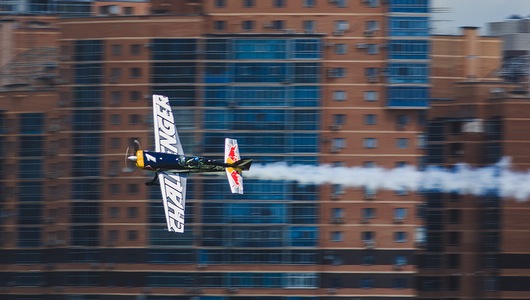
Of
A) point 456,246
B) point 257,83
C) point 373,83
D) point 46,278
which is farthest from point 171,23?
point 456,246

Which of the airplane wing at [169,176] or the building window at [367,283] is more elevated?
the airplane wing at [169,176]

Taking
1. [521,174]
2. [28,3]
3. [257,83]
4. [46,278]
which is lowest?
[46,278]

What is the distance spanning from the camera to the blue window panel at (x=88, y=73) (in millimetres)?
110312

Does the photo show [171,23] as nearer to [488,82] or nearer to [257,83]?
[257,83]

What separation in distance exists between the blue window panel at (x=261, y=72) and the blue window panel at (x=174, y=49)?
417cm

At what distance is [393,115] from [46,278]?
32854 millimetres

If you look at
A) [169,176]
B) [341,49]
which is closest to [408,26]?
[341,49]

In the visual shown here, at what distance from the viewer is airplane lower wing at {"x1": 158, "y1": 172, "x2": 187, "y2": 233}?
70.0 metres

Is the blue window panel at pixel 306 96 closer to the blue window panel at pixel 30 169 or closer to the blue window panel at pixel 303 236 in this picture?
the blue window panel at pixel 303 236

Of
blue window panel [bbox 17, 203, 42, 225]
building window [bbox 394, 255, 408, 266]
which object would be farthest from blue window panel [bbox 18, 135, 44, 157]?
building window [bbox 394, 255, 408, 266]

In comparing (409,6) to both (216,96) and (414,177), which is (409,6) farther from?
(216,96)

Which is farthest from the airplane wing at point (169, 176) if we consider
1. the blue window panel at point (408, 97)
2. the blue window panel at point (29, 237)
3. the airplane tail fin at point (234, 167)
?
the blue window panel at point (29, 237)

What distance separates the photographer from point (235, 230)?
106 metres

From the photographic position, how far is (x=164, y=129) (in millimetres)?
71938
